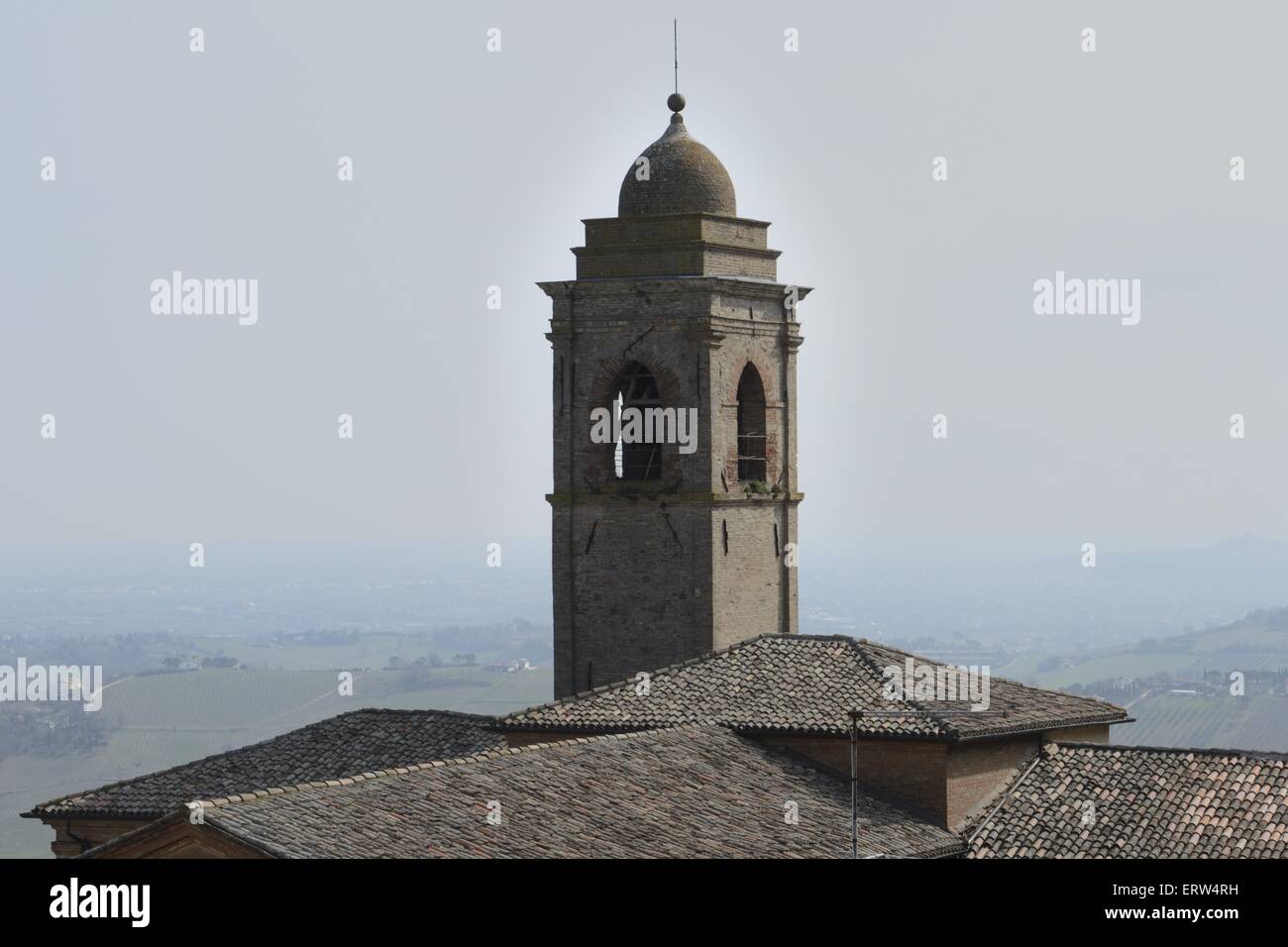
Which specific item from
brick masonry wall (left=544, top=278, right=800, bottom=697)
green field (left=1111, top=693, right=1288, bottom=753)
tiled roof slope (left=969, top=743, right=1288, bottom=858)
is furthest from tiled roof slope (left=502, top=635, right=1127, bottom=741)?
green field (left=1111, top=693, right=1288, bottom=753)

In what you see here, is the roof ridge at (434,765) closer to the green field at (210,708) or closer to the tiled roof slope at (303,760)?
the tiled roof slope at (303,760)

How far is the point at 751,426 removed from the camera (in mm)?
37844

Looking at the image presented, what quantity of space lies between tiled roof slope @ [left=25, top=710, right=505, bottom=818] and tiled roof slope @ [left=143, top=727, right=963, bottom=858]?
10.5 ft

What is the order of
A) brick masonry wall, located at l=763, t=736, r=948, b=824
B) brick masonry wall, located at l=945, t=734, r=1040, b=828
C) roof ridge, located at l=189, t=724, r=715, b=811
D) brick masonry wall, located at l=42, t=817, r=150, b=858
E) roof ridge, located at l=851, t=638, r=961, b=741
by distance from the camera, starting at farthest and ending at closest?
brick masonry wall, located at l=42, t=817, r=150, b=858, brick masonry wall, located at l=945, t=734, r=1040, b=828, brick masonry wall, located at l=763, t=736, r=948, b=824, roof ridge, located at l=851, t=638, r=961, b=741, roof ridge, located at l=189, t=724, r=715, b=811

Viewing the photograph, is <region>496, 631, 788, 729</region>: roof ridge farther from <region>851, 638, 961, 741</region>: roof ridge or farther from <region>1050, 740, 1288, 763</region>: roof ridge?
<region>1050, 740, 1288, 763</region>: roof ridge

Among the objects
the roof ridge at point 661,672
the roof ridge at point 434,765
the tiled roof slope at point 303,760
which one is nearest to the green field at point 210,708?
the tiled roof slope at point 303,760

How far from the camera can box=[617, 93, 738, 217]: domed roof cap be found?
1473 inches

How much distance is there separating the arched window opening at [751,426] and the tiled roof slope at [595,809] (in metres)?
7.53

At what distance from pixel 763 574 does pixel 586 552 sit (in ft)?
8.71
